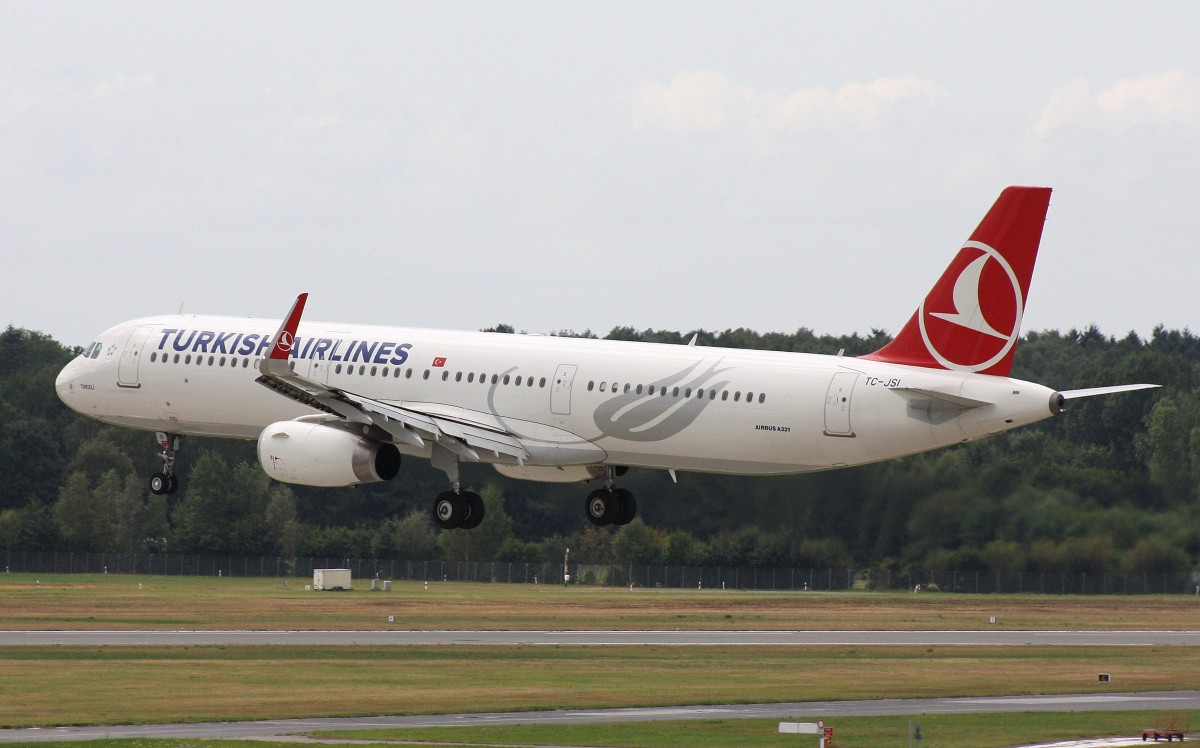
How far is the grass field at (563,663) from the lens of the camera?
Answer: 43312 millimetres

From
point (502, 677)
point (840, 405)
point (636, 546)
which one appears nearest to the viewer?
point (840, 405)

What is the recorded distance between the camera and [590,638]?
6259 cm

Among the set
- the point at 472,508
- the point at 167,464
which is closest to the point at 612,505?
the point at 472,508

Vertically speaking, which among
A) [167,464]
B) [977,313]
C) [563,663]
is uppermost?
[977,313]

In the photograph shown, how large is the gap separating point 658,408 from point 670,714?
11.1m

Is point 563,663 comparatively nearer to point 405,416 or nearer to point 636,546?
point 405,416

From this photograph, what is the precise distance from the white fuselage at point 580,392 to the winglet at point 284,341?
603 centimetres

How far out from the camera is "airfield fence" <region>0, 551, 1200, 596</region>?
73.2 metres

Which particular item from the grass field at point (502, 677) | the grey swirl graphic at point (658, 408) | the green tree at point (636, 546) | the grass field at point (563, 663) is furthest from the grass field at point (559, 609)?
the grey swirl graphic at point (658, 408)

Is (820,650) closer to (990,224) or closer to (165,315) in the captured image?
(990,224)

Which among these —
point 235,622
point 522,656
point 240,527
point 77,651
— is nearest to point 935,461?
point 522,656

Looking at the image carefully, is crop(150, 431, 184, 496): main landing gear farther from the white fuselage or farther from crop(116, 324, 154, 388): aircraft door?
crop(116, 324, 154, 388): aircraft door

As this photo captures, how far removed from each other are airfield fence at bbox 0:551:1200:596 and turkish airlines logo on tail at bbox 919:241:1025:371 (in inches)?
901

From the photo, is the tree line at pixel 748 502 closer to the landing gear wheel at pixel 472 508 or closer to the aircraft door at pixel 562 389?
the aircraft door at pixel 562 389
